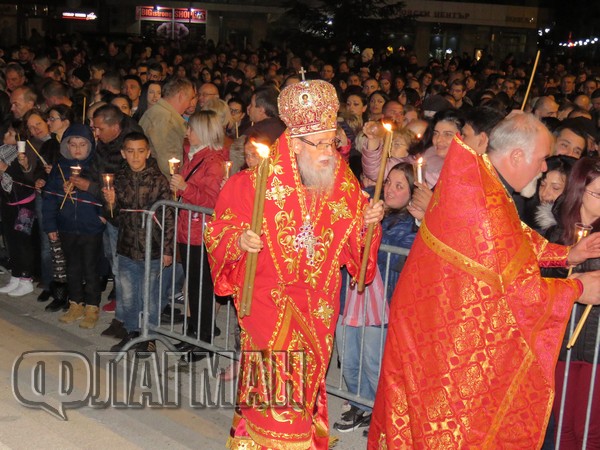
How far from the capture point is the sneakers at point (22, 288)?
28.9 feet

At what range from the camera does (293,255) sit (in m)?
4.49

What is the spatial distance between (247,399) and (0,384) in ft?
7.64

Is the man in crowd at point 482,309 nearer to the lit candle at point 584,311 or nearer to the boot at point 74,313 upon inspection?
the lit candle at point 584,311

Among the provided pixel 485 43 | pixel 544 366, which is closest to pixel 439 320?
pixel 544 366

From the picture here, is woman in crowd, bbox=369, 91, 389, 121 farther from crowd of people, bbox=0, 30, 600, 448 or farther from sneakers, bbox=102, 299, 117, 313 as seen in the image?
sneakers, bbox=102, 299, 117, 313

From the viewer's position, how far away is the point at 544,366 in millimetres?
3863

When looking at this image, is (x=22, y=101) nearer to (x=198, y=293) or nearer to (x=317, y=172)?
(x=198, y=293)

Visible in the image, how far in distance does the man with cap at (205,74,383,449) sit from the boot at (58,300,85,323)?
145 inches

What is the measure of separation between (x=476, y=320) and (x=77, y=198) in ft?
15.8

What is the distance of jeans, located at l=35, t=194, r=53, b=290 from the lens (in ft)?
27.8

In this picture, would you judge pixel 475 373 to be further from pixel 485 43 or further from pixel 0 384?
pixel 485 43

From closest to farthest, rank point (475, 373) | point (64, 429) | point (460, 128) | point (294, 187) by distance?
point (475, 373) < point (294, 187) < point (64, 429) < point (460, 128)

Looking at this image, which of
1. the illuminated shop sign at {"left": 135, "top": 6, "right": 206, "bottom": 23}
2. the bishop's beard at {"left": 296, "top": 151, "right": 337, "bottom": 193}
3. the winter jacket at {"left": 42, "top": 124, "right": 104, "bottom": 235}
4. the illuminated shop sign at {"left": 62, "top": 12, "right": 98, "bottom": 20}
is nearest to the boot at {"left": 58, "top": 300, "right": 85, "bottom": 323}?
the winter jacket at {"left": 42, "top": 124, "right": 104, "bottom": 235}

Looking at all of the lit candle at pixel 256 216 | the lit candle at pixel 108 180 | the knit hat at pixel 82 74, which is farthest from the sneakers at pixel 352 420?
the knit hat at pixel 82 74
